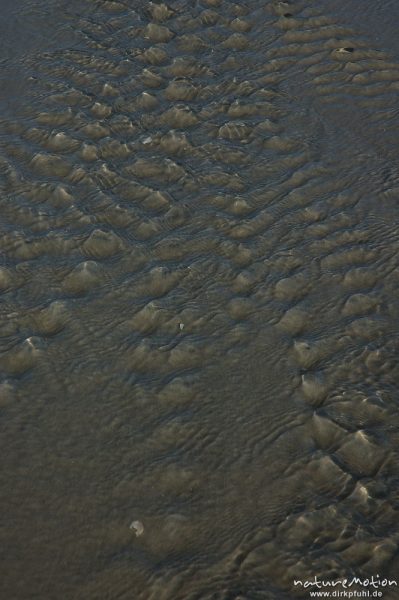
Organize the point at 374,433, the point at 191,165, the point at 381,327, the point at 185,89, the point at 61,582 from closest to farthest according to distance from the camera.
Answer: the point at 61,582, the point at 374,433, the point at 381,327, the point at 191,165, the point at 185,89

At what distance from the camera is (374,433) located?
297 centimetres

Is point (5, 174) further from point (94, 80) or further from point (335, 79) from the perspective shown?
point (335, 79)

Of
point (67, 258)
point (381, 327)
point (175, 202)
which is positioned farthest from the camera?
point (175, 202)

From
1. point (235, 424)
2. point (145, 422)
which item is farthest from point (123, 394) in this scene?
point (235, 424)

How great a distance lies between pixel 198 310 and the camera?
3580mm

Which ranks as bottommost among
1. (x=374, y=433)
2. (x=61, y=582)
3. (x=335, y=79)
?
(x=61, y=582)

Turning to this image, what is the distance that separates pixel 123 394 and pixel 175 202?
139 centimetres

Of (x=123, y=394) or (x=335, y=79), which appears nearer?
(x=123, y=394)

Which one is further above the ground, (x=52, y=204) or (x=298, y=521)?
(x=52, y=204)

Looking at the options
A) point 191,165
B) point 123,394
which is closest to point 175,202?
point 191,165

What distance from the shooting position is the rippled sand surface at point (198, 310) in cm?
268

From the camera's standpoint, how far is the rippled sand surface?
8.79 feet

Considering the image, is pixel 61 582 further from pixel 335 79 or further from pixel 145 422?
pixel 335 79

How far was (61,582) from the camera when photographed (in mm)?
2574
